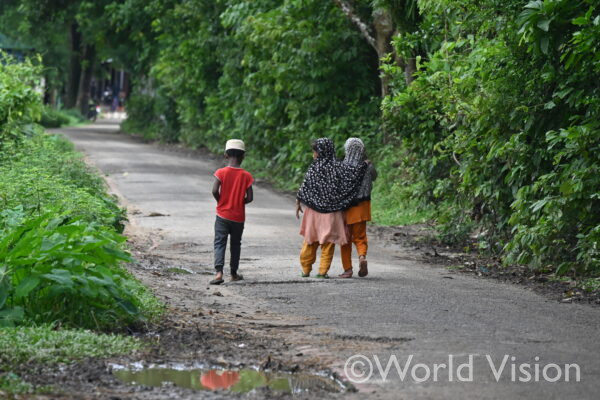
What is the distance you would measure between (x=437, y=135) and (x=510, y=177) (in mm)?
3928

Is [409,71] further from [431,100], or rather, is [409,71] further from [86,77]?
[86,77]

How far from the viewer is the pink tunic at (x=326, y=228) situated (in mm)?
11703

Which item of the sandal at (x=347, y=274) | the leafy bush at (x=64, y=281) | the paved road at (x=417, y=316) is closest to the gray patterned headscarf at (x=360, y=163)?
the sandal at (x=347, y=274)

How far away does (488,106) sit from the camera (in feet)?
41.5

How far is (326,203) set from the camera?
11.8m

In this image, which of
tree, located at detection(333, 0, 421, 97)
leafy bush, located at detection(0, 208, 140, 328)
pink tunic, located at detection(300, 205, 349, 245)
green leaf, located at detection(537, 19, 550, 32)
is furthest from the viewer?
tree, located at detection(333, 0, 421, 97)

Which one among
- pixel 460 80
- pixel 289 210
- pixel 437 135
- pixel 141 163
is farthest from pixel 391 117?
pixel 141 163

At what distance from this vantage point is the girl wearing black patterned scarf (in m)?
11.7

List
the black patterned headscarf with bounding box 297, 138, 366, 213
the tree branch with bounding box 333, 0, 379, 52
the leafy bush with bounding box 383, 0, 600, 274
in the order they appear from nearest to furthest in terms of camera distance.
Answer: the leafy bush with bounding box 383, 0, 600, 274
the black patterned headscarf with bounding box 297, 138, 366, 213
the tree branch with bounding box 333, 0, 379, 52

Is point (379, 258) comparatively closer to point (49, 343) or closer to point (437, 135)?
point (437, 135)

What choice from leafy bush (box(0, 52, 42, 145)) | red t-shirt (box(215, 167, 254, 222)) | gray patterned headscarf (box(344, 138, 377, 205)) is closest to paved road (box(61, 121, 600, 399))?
red t-shirt (box(215, 167, 254, 222))

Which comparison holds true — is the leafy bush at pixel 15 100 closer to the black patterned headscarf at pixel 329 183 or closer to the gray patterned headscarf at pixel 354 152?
the black patterned headscarf at pixel 329 183

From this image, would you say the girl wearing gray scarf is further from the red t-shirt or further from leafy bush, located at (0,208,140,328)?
leafy bush, located at (0,208,140,328)

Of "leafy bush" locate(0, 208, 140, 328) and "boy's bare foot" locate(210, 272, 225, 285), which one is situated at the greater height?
"leafy bush" locate(0, 208, 140, 328)
